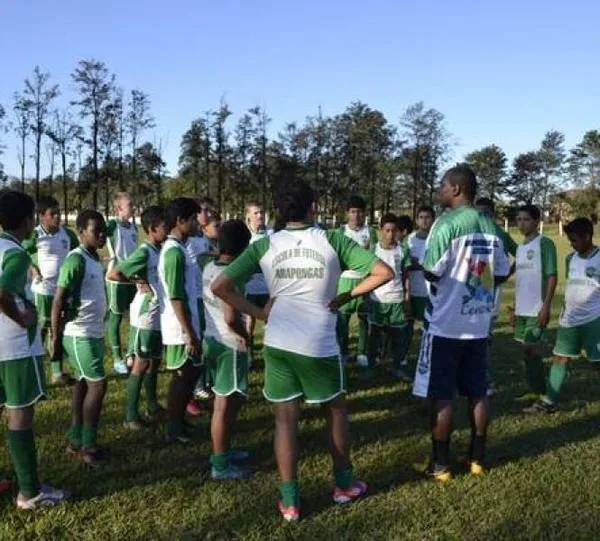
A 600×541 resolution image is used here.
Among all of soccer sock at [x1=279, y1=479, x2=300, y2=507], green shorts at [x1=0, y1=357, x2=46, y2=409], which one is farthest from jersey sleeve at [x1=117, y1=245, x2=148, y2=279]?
soccer sock at [x1=279, y1=479, x2=300, y2=507]

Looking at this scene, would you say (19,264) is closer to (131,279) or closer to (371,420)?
(131,279)

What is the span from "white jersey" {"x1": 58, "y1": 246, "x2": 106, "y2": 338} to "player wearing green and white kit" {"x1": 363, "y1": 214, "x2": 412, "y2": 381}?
3.45m

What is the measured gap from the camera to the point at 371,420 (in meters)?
5.91

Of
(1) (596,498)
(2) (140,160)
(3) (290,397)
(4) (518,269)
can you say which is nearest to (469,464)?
(1) (596,498)

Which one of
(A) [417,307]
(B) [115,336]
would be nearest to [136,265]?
(B) [115,336]

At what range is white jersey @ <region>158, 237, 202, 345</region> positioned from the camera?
188 inches

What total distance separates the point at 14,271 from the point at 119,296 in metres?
4.36

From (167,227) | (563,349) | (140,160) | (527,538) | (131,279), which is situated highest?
(140,160)

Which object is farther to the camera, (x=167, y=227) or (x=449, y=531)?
(x=167, y=227)

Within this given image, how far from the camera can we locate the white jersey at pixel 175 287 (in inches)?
188

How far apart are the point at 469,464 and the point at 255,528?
1724mm

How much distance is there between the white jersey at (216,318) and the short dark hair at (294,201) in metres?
0.91

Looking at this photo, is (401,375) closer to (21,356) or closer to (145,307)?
(145,307)

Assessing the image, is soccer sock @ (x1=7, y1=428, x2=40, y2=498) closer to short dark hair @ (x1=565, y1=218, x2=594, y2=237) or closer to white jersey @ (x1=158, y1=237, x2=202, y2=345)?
white jersey @ (x1=158, y1=237, x2=202, y2=345)
